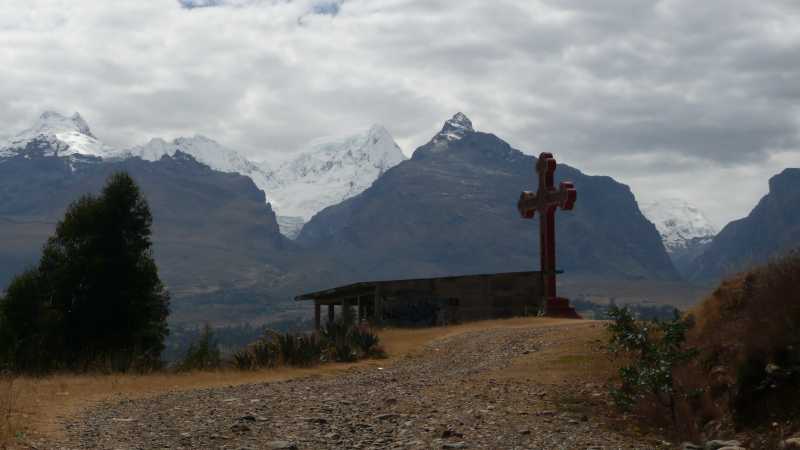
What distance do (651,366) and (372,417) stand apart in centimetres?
434

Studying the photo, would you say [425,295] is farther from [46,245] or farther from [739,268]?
[739,268]

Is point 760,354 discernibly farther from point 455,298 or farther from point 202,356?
point 455,298

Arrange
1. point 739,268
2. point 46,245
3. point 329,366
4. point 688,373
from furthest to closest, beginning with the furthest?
point 46,245 < point 329,366 < point 739,268 < point 688,373

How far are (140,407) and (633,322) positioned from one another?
340 inches

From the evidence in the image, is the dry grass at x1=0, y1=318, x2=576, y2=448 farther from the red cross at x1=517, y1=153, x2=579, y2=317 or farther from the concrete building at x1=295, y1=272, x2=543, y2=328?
the concrete building at x1=295, y1=272, x2=543, y2=328

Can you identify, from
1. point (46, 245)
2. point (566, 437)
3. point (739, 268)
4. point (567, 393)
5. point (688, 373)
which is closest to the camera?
point (566, 437)

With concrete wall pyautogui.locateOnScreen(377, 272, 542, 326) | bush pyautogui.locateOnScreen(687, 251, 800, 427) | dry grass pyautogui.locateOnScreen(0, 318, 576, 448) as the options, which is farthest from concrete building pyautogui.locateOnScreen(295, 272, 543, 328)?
bush pyautogui.locateOnScreen(687, 251, 800, 427)

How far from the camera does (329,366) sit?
25.3 m

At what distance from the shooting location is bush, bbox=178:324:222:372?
25.0m

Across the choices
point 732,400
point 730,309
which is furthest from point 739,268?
point 732,400

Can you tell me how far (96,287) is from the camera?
3281 centimetres

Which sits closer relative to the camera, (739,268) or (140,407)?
(140,407)

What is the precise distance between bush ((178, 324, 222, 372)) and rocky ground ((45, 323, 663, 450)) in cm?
462

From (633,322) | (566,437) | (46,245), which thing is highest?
(46,245)
